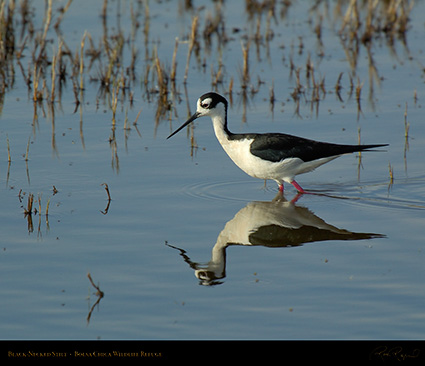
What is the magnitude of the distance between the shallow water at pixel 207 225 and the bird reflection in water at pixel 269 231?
0.07 feet

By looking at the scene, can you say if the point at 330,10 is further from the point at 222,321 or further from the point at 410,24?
the point at 222,321

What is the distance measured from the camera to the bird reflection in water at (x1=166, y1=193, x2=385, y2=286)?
6547 millimetres

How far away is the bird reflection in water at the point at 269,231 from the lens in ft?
21.5

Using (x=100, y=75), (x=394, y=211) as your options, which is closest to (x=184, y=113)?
(x=100, y=75)

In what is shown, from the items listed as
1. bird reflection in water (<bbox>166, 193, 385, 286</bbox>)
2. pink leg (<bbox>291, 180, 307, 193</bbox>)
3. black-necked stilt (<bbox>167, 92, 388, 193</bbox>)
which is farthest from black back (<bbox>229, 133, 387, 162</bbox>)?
bird reflection in water (<bbox>166, 193, 385, 286</bbox>)

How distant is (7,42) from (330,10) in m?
7.31

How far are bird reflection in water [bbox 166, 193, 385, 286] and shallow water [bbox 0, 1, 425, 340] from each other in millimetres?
20

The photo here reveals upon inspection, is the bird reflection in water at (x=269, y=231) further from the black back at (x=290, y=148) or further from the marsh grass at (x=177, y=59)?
the marsh grass at (x=177, y=59)

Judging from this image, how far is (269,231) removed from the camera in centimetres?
738

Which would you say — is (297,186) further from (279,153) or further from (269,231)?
(269,231)

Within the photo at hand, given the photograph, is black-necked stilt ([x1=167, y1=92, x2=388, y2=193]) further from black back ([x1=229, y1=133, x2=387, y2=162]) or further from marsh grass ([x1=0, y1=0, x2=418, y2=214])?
marsh grass ([x1=0, y1=0, x2=418, y2=214])

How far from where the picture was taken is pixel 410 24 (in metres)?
16.5
